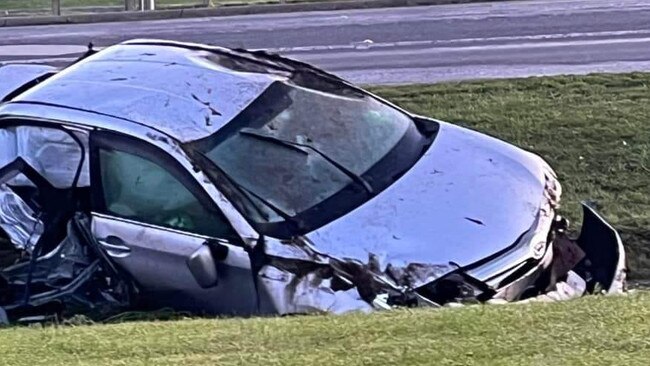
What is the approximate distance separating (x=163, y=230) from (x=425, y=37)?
11385 mm

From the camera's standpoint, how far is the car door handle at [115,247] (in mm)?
5430

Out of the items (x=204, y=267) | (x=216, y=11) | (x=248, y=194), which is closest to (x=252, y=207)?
(x=248, y=194)

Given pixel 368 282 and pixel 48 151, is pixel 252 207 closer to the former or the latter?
pixel 368 282

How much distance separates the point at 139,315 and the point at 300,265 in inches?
34.0

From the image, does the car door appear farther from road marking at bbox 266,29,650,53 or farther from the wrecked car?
road marking at bbox 266,29,650,53

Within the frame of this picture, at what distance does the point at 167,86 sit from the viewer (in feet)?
19.2

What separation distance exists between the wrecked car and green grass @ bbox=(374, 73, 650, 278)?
1614 millimetres

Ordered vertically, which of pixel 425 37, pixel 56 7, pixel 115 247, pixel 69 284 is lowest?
pixel 56 7

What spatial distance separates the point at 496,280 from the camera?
A: 516 cm

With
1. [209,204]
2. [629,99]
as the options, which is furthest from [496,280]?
[629,99]

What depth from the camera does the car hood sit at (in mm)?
5141

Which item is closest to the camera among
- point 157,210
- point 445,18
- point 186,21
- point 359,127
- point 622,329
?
point 622,329

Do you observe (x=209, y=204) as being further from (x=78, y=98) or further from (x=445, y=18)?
(x=445, y=18)

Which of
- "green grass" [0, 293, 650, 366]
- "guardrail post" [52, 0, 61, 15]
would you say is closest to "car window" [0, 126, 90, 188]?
"green grass" [0, 293, 650, 366]
